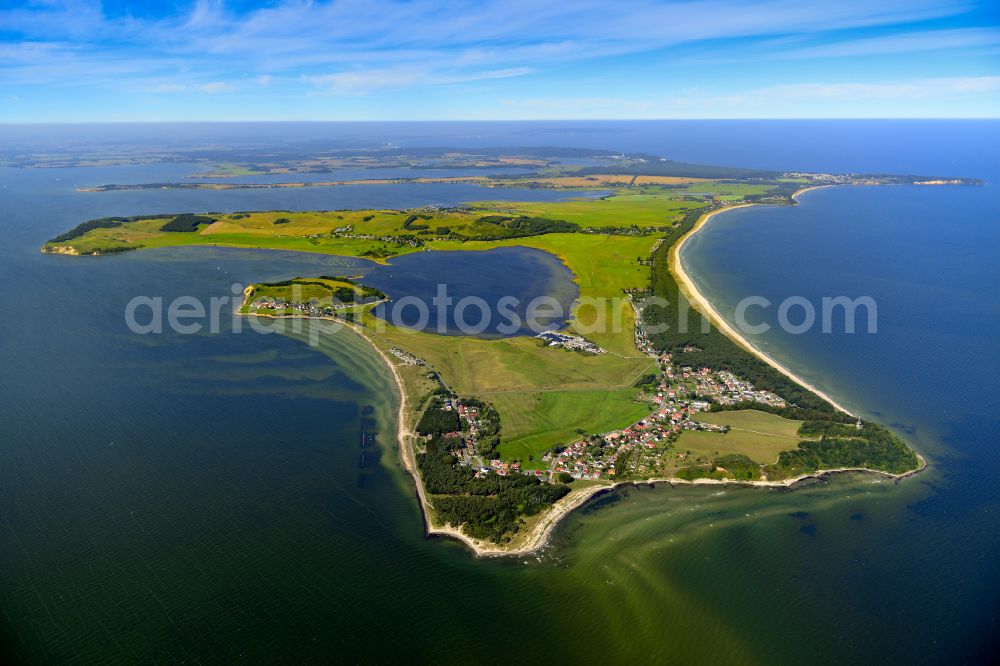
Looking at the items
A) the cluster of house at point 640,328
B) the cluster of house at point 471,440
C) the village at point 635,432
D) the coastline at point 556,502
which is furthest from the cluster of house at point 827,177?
the cluster of house at point 471,440

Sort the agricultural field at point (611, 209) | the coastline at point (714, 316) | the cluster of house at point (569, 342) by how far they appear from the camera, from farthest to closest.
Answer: the agricultural field at point (611, 209) → the cluster of house at point (569, 342) → the coastline at point (714, 316)

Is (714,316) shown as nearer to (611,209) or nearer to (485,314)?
(485,314)

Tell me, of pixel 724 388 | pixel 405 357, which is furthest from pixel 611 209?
pixel 405 357

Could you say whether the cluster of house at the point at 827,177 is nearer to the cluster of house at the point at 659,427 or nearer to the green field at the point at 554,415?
the cluster of house at the point at 659,427

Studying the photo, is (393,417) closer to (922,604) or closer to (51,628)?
(51,628)

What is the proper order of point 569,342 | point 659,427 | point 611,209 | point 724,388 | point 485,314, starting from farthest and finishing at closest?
point 611,209 → point 485,314 → point 569,342 → point 724,388 → point 659,427

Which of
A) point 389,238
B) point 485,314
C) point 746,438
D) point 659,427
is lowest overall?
point 746,438
